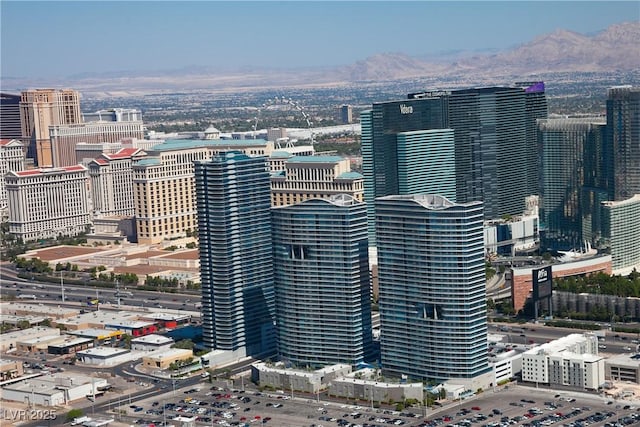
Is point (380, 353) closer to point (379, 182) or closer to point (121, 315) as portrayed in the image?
point (121, 315)

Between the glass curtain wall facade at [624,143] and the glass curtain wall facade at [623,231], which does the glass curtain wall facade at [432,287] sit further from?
the glass curtain wall facade at [624,143]

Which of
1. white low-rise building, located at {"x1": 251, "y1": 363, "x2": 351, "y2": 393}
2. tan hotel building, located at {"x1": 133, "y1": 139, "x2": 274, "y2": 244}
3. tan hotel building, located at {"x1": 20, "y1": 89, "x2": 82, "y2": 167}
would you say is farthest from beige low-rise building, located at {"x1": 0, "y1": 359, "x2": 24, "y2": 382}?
tan hotel building, located at {"x1": 20, "y1": 89, "x2": 82, "y2": 167}

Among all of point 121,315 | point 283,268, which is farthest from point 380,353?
point 121,315

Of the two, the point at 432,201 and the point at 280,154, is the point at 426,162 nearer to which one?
the point at 280,154

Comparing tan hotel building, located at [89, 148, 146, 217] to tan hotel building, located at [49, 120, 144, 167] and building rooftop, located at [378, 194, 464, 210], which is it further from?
building rooftop, located at [378, 194, 464, 210]

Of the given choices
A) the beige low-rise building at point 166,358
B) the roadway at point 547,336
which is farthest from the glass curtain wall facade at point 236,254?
the roadway at point 547,336
